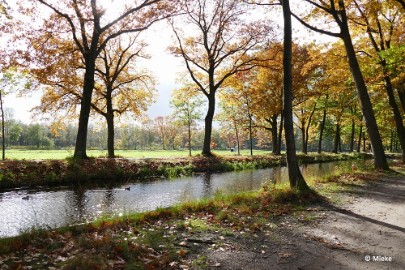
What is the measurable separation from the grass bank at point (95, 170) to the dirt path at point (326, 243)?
38.7 feet

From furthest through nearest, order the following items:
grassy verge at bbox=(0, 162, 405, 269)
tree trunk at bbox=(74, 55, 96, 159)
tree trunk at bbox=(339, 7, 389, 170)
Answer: tree trunk at bbox=(74, 55, 96, 159), tree trunk at bbox=(339, 7, 389, 170), grassy verge at bbox=(0, 162, 405, 269)

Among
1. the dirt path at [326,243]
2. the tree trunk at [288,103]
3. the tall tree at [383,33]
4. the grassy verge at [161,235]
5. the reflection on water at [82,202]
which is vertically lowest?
the reflection on water at [82,202]

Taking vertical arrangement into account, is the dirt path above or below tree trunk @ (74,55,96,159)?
below

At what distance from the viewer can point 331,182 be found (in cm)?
1291

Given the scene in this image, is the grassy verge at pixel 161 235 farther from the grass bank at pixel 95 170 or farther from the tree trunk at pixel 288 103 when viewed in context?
the grass bank at pixel 95 170

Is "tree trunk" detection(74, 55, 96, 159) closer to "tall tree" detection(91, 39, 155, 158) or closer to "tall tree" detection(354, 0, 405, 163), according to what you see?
"tall tree" detection(91, 39, 155, 158)

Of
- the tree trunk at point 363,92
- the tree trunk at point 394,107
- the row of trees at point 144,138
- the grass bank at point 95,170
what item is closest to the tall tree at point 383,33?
the tree trunk at point 394,107

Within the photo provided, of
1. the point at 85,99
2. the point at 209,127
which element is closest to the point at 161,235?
the point at 85,99

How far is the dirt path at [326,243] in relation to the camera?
195 inches

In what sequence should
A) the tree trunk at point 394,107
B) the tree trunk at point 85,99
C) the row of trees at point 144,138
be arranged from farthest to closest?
the row of trees at point 144,138 < the tree trunk at point 394,107 < the tree trunk at point 85,99

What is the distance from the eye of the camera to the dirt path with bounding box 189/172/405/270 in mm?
4953

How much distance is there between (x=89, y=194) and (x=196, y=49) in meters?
19.3

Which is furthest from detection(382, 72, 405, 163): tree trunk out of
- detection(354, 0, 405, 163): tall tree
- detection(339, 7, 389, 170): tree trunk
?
detection(339, 7, 389, 170): tree trunk

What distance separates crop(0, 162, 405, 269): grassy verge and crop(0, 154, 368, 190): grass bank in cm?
960
